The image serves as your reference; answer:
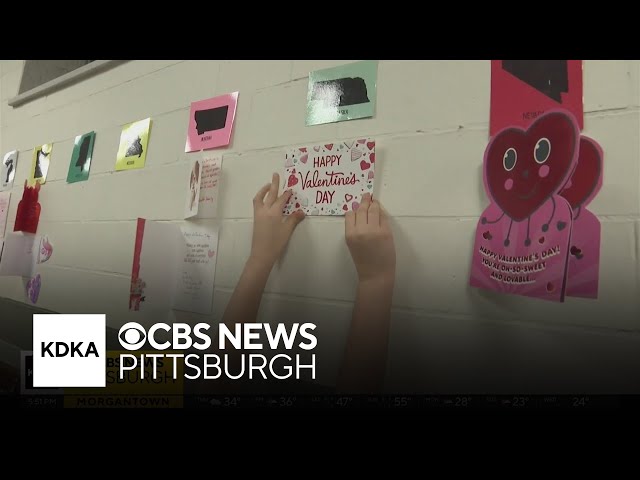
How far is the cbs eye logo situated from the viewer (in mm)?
959

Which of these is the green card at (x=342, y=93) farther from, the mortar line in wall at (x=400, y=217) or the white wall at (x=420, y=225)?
the mortar line in wall at (x=400, y=217)

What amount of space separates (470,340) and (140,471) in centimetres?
57

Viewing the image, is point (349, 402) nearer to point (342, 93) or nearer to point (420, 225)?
point (420, 225)

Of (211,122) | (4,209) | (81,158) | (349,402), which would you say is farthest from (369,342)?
(4,209)

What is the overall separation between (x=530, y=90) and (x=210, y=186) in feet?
2.44

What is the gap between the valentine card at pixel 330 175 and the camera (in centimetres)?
68

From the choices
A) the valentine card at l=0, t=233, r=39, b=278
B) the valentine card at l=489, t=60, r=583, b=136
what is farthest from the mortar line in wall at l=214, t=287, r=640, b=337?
the valentine card at l=0, t=233, r=39, b=278

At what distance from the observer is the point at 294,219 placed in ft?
2.44

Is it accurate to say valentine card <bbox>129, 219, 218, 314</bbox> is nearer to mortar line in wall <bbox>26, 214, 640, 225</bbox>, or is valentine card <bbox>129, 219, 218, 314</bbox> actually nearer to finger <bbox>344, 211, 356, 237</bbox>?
mortar line in wall <bbox>26, 214, 640, 225</bbox>

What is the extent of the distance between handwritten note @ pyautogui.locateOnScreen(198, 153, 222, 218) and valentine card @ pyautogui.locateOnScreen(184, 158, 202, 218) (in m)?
0.01

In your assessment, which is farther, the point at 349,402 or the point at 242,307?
the point at 242,307

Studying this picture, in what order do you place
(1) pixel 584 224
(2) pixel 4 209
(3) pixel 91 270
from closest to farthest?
1. (1) pixel 584 224
2. (3) pixel 91 270
3. (2) pixel 4 209

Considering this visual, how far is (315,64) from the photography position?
78 centimetres
